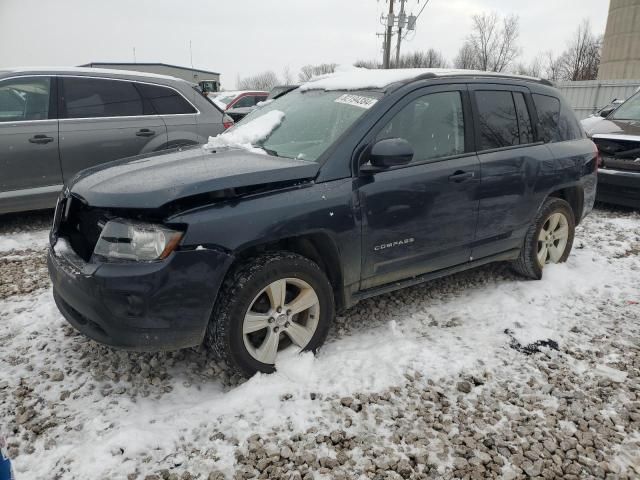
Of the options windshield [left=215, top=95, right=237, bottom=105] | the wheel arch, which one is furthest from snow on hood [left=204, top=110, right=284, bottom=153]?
windshield [left=215, top=95, right=237, bottom=105]

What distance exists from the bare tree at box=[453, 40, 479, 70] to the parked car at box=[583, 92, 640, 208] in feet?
152

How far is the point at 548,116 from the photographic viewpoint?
423 cm

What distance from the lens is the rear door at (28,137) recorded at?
514 centimetres

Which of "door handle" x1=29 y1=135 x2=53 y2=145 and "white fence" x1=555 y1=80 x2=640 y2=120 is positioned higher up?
"white fence" x1=555 y1=80 x2=640 y2=120

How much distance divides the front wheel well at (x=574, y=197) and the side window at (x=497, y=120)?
0.88 m

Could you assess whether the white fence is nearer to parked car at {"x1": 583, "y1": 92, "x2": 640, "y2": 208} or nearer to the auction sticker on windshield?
parked car at {"x1": 583, "y1": 92, "x2": 640, "y2": 208}

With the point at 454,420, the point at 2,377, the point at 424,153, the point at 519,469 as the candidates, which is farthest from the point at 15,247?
the point at 519,469

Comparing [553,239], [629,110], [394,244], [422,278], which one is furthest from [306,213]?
[629,110]

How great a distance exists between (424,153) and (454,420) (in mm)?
1758

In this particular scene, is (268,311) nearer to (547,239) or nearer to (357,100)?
(357,100)

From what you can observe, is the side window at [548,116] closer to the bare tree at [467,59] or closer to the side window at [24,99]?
the side window at [24,99]

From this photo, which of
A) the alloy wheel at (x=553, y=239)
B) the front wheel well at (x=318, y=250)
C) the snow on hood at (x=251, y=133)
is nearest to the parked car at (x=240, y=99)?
the snow on hood at (x=251, y=133)

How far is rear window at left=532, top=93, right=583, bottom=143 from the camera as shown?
4160 mm

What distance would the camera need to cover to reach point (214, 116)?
6.36m
